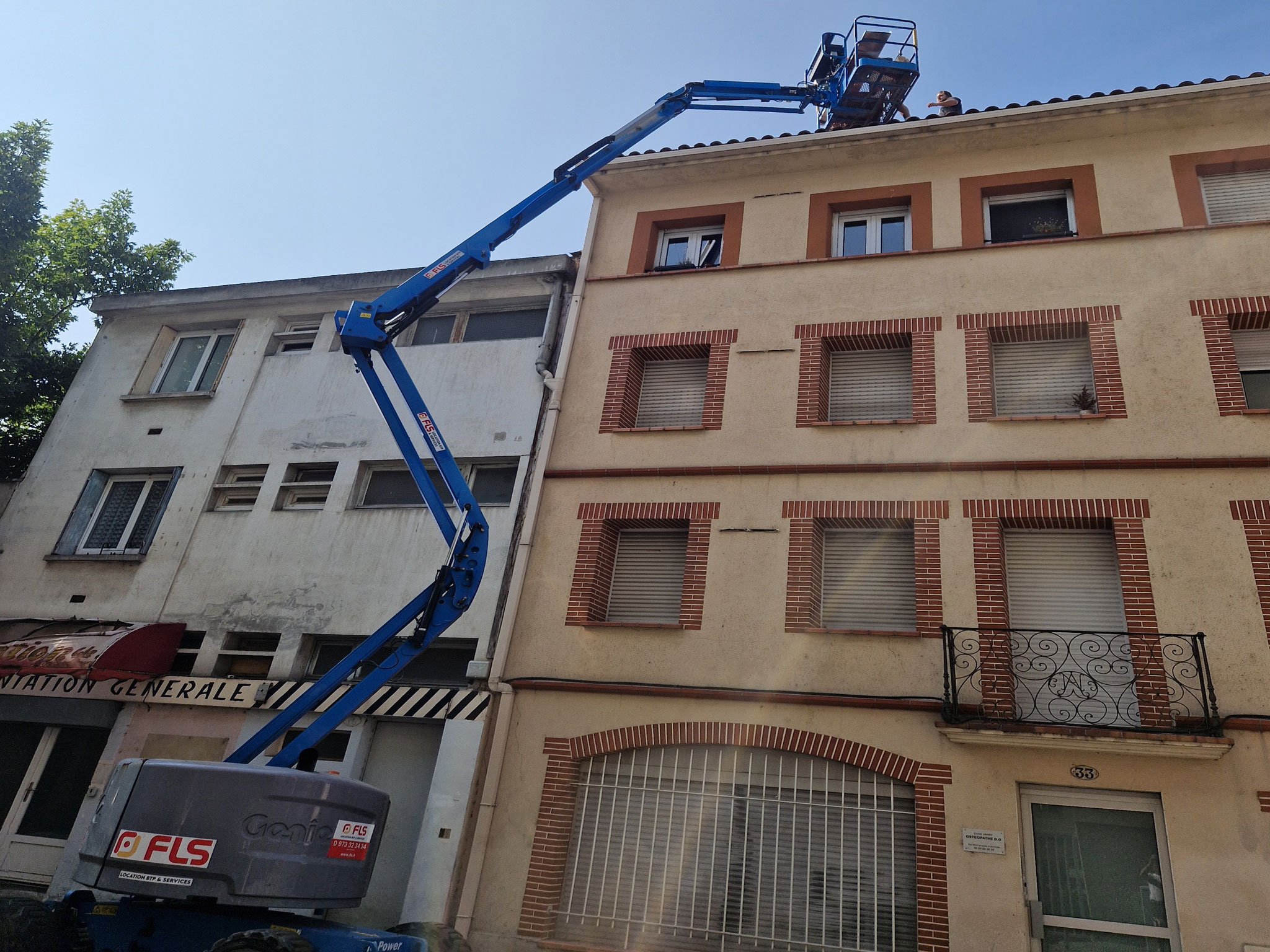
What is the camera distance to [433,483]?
Result: 44.1 feet

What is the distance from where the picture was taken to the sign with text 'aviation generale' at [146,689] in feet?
42.0

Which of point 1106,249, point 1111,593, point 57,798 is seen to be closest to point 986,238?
A: point 1106,249

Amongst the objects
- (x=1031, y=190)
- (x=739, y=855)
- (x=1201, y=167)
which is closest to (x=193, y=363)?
(x=739, y=855)

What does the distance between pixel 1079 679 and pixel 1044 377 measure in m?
4.00

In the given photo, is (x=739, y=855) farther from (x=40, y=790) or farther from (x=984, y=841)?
(x=40, y=790)

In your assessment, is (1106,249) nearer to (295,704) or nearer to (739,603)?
(739,603)

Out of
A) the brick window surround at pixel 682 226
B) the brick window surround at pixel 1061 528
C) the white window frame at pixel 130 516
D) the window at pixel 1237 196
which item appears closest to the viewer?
the brick window surround at pixel 1061 528

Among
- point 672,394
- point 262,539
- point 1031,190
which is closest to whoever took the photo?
point 1031,190

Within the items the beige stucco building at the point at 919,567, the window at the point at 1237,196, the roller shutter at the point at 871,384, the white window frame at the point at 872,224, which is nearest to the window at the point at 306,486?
the beige stucco building at the point at 919,567

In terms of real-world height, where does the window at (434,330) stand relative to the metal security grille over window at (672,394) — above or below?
above

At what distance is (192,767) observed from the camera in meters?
7.48

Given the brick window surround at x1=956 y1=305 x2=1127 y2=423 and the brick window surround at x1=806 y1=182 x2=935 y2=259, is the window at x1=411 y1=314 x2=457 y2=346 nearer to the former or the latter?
the brick window surround at x1=806 y1=182 x2=935 y2=259

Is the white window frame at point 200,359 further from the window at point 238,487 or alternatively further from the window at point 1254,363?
the window at point 1254,363

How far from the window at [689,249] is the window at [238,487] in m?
7.63
